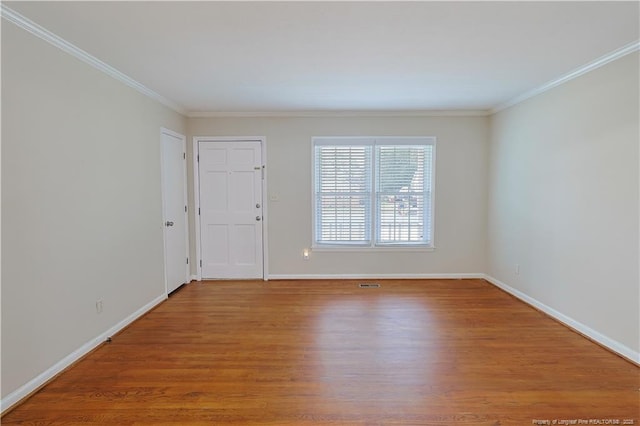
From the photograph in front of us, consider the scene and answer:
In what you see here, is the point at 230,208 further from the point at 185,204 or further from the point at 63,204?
the point at 63,204

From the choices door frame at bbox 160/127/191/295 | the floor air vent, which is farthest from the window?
door frame at bbox 160/127/191/295

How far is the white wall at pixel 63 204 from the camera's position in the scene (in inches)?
81.0

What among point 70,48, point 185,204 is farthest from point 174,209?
point 70,48

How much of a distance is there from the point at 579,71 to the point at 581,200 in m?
1.20

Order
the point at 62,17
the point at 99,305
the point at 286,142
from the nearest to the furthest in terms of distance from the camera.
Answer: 1. the point at 62,17
2. the point at 99,305
3. the point at 286,142

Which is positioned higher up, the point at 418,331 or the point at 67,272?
the point at 67,272

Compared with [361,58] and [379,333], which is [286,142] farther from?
[379,333]

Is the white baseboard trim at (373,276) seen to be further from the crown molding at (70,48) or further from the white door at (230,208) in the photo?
→ the crown molding at (70,48)

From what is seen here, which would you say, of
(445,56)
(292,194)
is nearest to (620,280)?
(445,56)

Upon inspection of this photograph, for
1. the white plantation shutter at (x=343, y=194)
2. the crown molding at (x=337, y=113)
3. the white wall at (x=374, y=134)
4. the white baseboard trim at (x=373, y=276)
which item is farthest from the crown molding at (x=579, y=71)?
the white baseboard trim at (x=373, y=276)

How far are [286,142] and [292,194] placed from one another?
0.77m

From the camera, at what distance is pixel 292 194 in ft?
15.8

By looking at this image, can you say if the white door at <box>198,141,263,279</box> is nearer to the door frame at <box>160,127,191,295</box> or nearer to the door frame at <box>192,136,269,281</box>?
the door frame at <box>192,136,269,281</box>

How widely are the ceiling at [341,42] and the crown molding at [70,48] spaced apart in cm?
5
